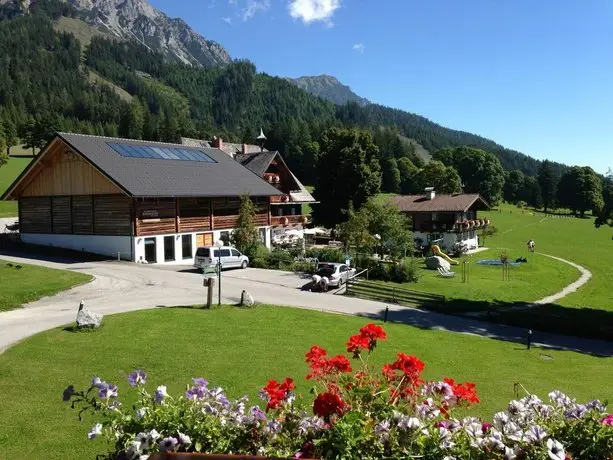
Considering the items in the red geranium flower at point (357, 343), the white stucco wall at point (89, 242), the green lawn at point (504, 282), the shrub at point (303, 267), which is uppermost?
the red geranium flower at point (357, 343)

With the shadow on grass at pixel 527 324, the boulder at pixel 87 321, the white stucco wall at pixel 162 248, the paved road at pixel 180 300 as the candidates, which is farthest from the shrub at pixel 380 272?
the boulder at pixel 87 321

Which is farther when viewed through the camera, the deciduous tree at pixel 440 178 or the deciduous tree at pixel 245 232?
the deciduous tree at pixel 440 178

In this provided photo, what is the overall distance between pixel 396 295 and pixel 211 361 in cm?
1725

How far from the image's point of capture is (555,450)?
3.97 m

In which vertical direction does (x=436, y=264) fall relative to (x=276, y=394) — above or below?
below

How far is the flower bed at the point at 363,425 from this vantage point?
4246 millimetres

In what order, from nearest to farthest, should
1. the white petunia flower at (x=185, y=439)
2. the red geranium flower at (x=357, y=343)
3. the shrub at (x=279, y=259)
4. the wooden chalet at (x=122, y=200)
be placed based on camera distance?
the white petunia flower at (x=185, y=439)
the red geranium flower at (x=357, y=343)
the wooden chalet at (x=122, y=200)
the shrub at (x=279, y=259)

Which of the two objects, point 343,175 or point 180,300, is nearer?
point 180,300

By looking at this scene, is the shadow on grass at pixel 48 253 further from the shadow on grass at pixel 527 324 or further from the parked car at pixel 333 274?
the shadow on grass at pixel 527 324

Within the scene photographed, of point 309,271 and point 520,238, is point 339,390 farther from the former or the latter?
point 520,238

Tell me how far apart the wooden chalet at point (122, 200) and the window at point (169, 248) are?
77mm

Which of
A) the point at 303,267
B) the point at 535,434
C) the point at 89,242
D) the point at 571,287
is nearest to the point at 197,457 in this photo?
the point at 535,434

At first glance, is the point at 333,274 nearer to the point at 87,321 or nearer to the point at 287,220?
the point at 87,321

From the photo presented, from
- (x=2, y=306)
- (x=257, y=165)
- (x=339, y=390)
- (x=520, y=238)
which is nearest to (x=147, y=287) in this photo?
(x=2, y=306)
